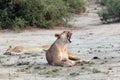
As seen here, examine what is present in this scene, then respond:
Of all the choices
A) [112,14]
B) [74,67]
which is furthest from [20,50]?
[112,14]

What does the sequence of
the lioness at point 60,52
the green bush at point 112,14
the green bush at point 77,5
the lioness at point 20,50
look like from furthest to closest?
the green bush at point 77,5 < the green bush at point 112,14 < the lioness at point 20,50 < the lioness at point 60,52

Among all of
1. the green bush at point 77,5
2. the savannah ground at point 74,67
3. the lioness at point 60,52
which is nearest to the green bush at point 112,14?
the green bush at point 77,5

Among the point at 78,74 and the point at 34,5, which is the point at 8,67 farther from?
the point at 34,5

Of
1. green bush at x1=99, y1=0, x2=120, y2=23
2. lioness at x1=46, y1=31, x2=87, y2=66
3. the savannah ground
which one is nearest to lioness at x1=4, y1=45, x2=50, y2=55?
the savannah ground

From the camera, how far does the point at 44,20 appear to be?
26172 mm

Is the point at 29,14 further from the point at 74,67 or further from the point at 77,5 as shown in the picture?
the point at 74,67

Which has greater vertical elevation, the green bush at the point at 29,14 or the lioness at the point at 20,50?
the lioness at the point at 20,50

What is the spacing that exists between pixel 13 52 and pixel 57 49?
3.62 metres

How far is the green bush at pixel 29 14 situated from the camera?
2517 cm

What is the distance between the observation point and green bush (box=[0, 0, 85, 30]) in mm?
25170

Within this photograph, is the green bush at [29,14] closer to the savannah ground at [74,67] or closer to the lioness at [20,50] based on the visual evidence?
the savannah ground at [74,67]

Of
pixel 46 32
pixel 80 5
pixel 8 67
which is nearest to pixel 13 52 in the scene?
pixel 8 67

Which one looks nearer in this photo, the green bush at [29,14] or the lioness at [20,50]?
the lioness at [20,50]

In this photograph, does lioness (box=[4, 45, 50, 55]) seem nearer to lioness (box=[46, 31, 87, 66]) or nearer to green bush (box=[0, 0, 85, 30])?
lioness (box=[46, 31, 87, 66])
